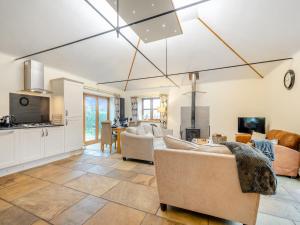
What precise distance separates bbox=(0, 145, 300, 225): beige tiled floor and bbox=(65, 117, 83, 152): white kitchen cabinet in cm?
104

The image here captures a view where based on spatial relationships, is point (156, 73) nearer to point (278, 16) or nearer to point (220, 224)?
point (278, 16)

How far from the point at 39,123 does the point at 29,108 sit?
1.53ft

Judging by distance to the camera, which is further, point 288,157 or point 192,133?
point 192,133

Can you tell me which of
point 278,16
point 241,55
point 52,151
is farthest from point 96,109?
point 278,16

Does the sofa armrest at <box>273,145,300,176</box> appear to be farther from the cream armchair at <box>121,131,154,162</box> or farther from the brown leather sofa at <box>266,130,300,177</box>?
the cream armchair at <box>121,131,154,162</box>

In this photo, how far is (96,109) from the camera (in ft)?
21.2

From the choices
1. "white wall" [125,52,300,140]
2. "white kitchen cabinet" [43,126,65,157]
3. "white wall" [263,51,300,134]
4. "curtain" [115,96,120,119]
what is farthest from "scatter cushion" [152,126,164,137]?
"white wall" [263,51,300,134]

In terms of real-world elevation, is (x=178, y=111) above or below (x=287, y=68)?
below

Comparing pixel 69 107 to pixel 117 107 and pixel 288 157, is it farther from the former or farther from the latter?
pixel 288 157

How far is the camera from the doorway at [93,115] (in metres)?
5.94

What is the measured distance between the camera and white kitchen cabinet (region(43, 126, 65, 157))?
12.4 ft

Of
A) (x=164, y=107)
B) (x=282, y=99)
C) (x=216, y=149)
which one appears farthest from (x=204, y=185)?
(x=164, y=107)

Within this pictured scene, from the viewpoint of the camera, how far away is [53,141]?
13.0 feet

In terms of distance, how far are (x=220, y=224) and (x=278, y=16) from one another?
3.80 meters
